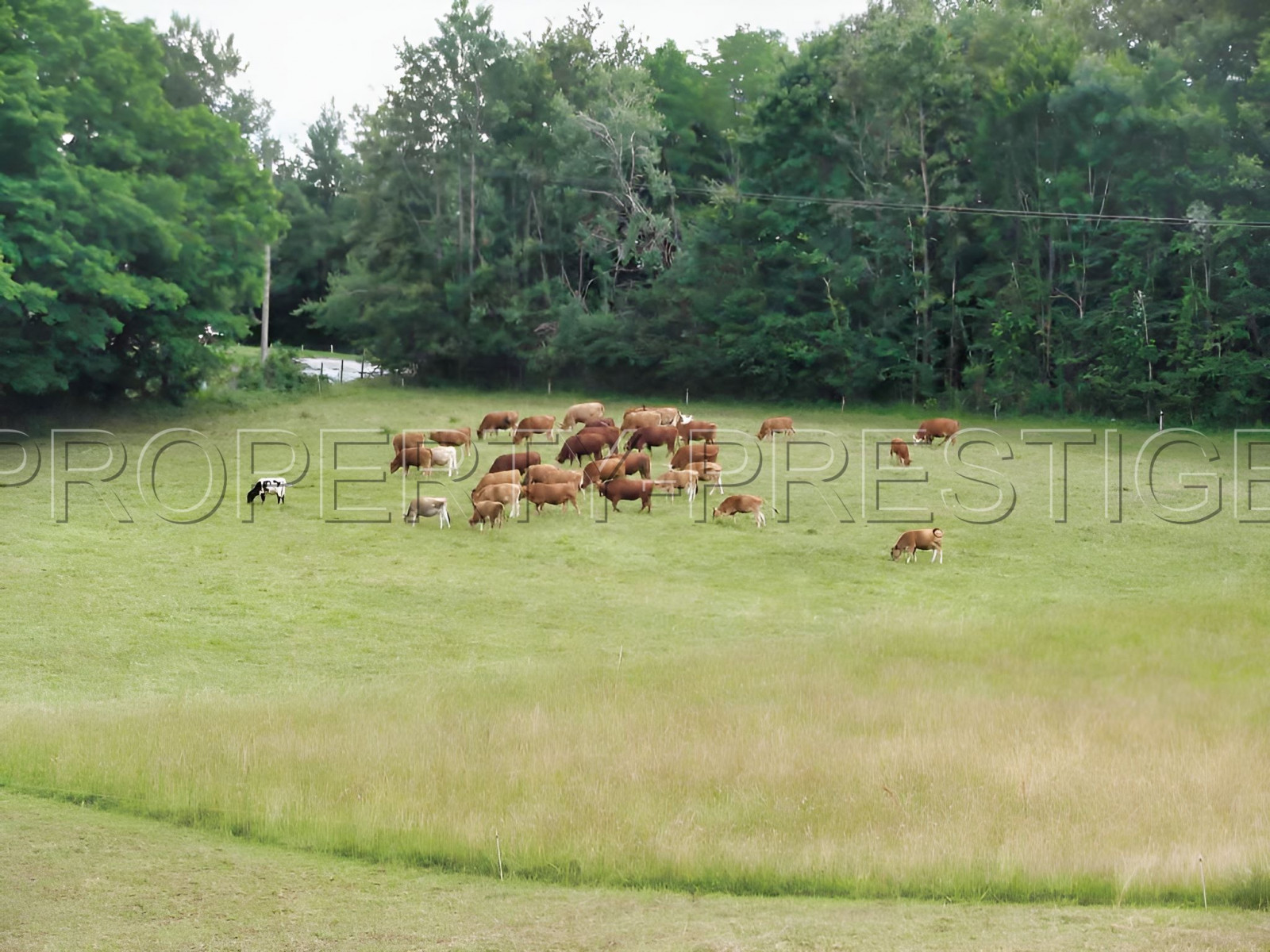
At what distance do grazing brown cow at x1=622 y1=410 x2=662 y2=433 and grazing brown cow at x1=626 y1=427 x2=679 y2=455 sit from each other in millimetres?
1424

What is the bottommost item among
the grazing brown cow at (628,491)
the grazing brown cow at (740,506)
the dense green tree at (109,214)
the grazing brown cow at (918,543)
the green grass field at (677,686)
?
the green grass field at (677,686)

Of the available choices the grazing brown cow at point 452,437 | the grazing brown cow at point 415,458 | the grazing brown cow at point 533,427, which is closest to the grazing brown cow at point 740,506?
the grazing brown cow at point 415,458

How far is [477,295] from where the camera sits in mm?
51625

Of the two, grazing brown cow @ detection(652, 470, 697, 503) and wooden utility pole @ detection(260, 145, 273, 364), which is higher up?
wooden utility pole @ detection(260, 145, 273, 364)

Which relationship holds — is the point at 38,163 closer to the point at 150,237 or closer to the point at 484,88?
the point at 150,237

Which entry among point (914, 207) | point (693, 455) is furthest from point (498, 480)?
point (914, 207)

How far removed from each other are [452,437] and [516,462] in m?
2.97

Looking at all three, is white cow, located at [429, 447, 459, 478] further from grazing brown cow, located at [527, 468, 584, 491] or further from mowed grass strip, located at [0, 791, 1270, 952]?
mowed grass strip, located at [0, 791, 1270, 952]

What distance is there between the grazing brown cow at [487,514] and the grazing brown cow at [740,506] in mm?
3694

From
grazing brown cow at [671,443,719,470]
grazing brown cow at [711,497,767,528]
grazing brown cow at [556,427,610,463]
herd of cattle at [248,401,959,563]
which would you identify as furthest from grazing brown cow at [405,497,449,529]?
grazing brown cow at [556,427,610,463]

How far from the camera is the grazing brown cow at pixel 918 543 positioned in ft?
66.1

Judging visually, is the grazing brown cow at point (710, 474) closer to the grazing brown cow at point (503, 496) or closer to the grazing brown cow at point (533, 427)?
the grazing brown cow at point (503, 496)

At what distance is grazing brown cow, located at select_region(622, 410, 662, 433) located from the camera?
3067cm

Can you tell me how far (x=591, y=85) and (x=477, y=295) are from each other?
9.43 meters
